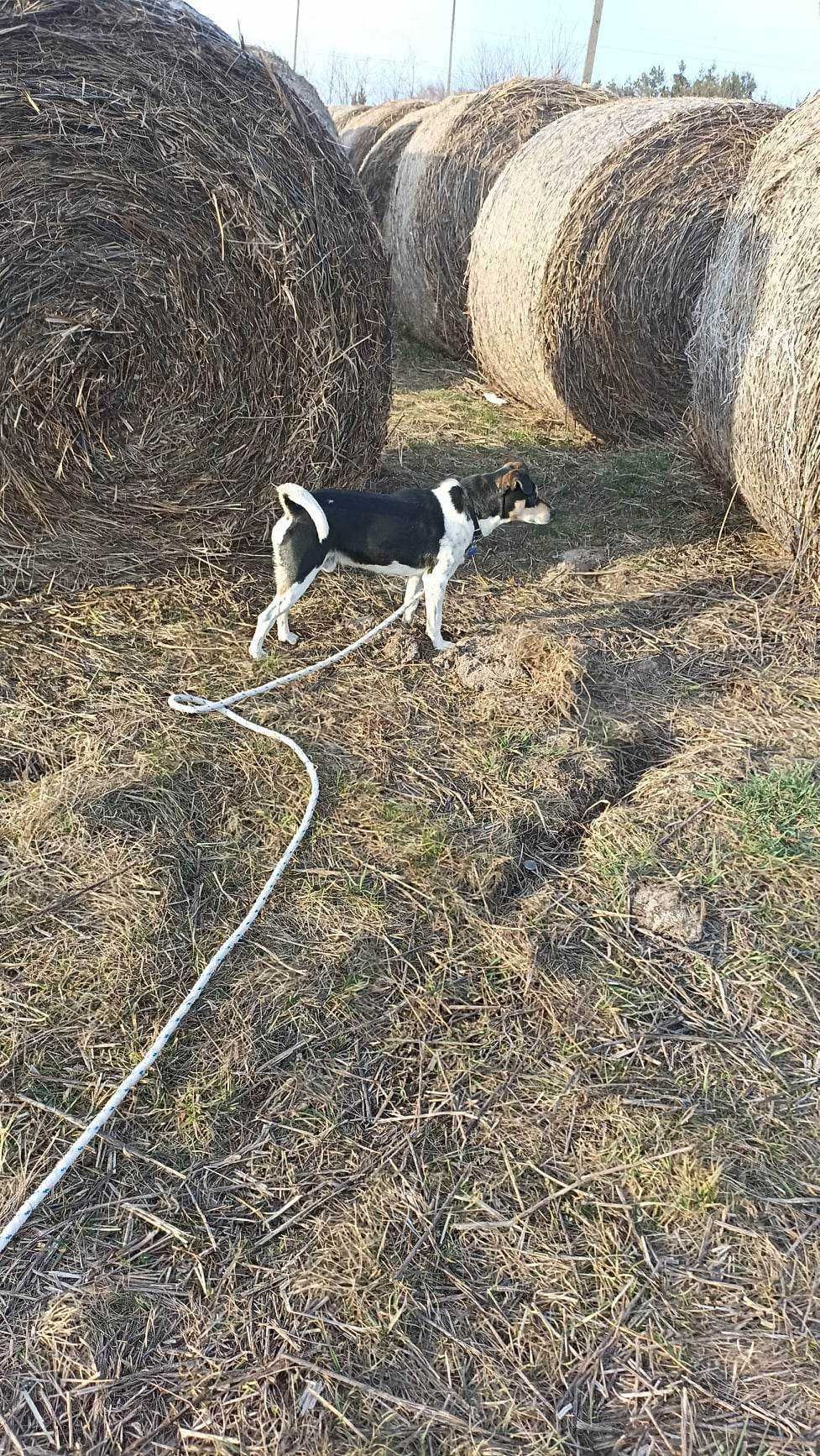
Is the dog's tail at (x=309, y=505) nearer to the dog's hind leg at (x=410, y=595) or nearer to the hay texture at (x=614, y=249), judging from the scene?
the dog's hind leg at (x=410, y=595)

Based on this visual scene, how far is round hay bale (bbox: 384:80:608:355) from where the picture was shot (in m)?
8.84

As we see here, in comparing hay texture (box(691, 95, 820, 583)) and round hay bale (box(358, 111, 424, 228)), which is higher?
round hay bale (box(358, 111, 424, 228))

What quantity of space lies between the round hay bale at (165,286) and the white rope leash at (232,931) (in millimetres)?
1101

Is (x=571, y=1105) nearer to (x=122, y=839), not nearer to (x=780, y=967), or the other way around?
(x=780, y=967)

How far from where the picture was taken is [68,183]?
3793mm

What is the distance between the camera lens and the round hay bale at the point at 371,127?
12.3 meters

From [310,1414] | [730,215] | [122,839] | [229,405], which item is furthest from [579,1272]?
[730,215]

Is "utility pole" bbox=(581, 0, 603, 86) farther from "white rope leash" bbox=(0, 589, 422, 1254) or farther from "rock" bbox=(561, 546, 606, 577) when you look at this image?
"white rope leash" bbox=(0, 589, 422, 1254)

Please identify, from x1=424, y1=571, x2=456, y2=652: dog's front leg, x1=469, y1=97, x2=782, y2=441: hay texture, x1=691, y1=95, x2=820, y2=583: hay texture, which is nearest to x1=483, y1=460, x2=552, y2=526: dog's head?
x1=424, y1=571, x2=456, y2=652: dog's front leg

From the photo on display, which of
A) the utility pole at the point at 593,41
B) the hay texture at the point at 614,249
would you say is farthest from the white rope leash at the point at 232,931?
the utility pole at the point at 593,41

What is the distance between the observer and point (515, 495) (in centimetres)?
412

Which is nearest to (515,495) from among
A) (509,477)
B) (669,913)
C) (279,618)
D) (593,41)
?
(509,477)

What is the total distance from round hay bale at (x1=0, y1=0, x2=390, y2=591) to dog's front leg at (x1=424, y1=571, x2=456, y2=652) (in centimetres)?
108

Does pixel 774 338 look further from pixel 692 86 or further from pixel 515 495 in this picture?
pixel 692 86
